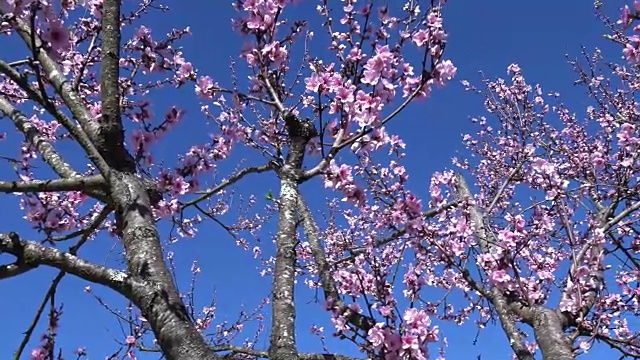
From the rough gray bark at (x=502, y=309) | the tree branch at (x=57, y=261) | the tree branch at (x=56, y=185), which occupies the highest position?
the rough gray bark at (x=502, y=309)

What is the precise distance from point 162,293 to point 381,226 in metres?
3.09

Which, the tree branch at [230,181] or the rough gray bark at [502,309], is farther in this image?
the rough gray bark at [502,309]

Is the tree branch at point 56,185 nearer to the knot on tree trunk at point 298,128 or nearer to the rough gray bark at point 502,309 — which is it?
the knot on tree trunk at point 298,128

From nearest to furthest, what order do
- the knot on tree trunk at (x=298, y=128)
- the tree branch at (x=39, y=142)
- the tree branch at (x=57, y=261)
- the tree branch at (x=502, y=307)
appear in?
the tree branch at (x=57, y=261) < the tree branch at (x=39, y=142) < the knot on tree trunk at (x=298, y=128) < the tree branch at (x=502, y=307)

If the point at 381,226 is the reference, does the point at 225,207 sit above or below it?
above

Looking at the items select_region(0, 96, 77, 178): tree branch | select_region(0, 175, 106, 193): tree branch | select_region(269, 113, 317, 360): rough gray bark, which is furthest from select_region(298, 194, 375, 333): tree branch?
select_region(0, 96, 77, 178): tree branch

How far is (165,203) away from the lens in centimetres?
326

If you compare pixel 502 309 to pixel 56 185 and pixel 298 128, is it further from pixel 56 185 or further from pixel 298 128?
pixel 56 185

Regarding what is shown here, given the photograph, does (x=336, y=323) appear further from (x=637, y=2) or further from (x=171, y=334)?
(x=637, y=2)

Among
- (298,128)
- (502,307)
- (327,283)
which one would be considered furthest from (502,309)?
(298,128)

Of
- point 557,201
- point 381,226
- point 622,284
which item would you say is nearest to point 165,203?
point 381,226

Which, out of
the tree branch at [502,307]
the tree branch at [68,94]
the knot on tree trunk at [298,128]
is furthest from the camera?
the tree branch at [502,307]

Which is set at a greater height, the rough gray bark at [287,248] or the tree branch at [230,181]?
the tree branch at [230,181]

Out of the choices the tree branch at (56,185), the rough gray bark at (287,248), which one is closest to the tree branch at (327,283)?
the rough gray bark at (287,248)
